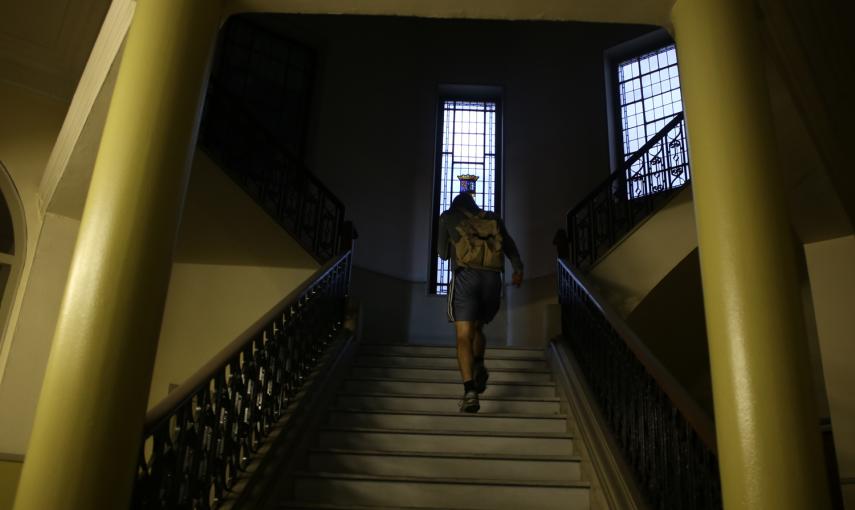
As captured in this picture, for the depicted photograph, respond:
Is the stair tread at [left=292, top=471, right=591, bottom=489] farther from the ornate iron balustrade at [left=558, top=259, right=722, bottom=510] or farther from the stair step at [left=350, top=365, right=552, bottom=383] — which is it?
the stair step at [left=350, top=365, right=552, bottom=383]

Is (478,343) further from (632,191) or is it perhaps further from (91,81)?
(632,191)

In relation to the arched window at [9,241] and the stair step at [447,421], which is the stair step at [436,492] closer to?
the stair step at [447,421]

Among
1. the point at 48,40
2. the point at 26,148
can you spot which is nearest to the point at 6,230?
the point at 26,148

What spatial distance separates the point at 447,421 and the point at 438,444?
34cm

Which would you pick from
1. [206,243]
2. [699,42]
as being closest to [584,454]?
[699,42]

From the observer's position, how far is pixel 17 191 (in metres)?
5.79

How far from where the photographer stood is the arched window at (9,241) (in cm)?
576

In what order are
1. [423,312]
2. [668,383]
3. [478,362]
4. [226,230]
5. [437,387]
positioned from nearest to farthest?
[668,383], [478,362], [437,387], [226,230], [423,312]

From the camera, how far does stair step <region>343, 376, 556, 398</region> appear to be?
5.57 meters

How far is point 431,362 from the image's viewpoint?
627 cm

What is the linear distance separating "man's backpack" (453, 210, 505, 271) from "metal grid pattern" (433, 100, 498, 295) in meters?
5.44

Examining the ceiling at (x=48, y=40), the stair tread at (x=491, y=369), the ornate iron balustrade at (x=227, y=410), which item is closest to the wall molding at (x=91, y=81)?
the ceiling at (x=48, y=40)

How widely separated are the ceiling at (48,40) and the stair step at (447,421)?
356 centimetres

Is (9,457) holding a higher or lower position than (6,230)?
lower
